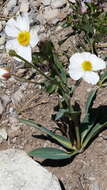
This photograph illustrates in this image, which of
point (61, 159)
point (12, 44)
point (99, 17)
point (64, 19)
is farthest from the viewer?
point (64, 19)

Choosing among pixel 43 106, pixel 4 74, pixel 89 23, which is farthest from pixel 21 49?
pixel 89 23

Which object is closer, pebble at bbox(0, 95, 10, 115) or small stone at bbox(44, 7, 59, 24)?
pebble at bbox(0, 95, 10, 115)

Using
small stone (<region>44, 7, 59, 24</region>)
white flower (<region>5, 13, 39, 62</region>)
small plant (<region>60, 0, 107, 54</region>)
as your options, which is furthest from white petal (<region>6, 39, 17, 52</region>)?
small stone (<region>44, 7, 59, 24</region>)

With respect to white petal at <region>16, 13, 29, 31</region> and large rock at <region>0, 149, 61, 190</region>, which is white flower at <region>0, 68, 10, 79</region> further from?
large rock at <region>0, 149, 61, 190</region>

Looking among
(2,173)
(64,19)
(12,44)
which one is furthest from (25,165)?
(64,19)

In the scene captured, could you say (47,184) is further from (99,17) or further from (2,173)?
(99,17)

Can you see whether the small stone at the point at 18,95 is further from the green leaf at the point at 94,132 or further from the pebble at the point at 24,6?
the pebble at the point at 24,6
